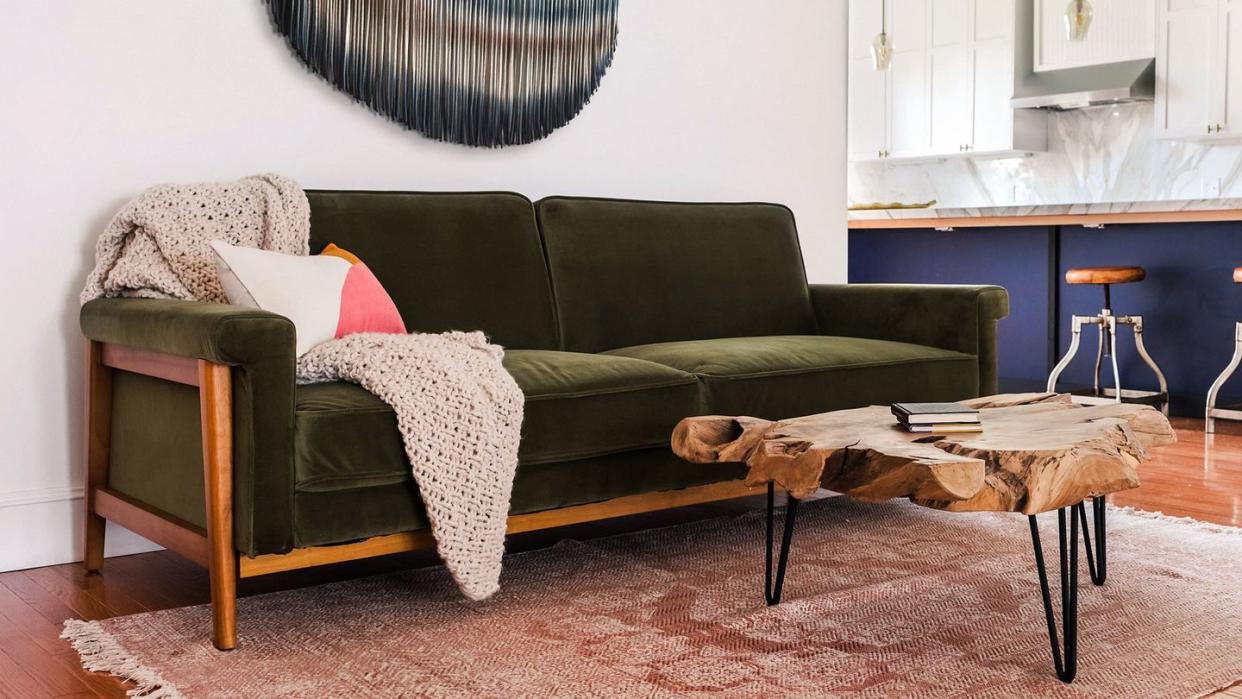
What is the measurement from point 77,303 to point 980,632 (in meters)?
2.16

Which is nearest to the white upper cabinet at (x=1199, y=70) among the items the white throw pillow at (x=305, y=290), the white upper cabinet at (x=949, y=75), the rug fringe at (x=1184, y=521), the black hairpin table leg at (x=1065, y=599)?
the white upper cabinet at (x=949, y=75)

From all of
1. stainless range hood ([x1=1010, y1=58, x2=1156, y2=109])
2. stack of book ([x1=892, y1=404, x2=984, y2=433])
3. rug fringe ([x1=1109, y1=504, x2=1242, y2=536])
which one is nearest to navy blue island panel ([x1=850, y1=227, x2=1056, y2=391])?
stainless range hood ([x1=1010, y1=58, x2=1156, y2=109])

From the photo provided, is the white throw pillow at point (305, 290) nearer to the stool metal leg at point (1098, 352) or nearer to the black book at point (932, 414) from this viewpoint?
the black book at point (932, 414)

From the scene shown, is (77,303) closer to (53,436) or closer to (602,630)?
(53,436)

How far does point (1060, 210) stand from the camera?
5.71 meters

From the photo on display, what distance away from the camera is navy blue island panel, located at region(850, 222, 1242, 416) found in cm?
548

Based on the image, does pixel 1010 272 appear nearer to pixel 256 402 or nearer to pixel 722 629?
pixel 722 629

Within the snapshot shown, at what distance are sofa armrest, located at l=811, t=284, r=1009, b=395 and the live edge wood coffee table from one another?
3.29ft

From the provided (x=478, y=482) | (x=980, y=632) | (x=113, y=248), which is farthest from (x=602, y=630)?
(x=113, y=248)

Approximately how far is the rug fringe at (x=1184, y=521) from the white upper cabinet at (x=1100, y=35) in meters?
3.81

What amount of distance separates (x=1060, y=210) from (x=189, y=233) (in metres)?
4.32

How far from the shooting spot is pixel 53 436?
2865mm

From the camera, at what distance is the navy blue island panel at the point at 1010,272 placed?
6117 millimetres

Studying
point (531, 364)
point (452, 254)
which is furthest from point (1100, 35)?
point (531, 364)
